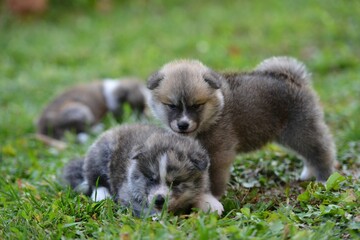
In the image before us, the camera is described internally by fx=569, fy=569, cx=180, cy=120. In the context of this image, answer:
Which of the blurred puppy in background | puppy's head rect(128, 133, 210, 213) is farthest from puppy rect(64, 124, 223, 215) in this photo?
the blurred puppy in background

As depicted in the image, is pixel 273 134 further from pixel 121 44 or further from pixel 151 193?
pixel 121 44

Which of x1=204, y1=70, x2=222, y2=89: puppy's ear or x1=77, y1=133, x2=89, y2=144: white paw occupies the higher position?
x1=204, y1=70, x2=222, y2=89: puppy's ear

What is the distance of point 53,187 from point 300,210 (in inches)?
103

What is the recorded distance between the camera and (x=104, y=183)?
5672 millimetres

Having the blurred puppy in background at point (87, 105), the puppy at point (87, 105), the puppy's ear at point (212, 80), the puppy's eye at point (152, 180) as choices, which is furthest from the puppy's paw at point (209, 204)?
the puppy at point (87, 105)

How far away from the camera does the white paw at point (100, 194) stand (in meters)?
5.31

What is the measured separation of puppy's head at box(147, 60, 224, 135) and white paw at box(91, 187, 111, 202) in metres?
0.90

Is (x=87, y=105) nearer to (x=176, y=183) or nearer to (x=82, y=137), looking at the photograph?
(x=82, y=137)

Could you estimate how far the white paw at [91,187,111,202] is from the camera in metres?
5.31

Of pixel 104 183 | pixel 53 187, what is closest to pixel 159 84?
pixel 104 183

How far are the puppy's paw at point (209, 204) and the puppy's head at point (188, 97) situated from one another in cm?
68

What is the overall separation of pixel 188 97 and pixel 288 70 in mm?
1253

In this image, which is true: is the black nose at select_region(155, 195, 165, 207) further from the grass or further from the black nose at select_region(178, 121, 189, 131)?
the black nose at select_region(178, 121, 189, 131)

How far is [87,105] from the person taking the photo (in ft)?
34.7
